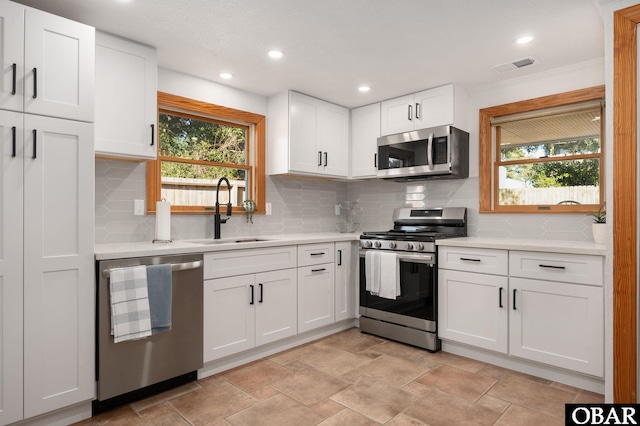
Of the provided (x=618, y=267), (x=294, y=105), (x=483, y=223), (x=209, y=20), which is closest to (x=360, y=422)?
(x=618, y=267)

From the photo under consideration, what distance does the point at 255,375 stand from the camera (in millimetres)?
2713

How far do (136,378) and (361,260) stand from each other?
2.09 metres

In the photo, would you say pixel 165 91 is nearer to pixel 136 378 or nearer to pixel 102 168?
pixel 102 168

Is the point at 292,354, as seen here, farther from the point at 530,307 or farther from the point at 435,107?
the point at 435,107

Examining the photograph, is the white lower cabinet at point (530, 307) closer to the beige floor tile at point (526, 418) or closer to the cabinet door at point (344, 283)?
the beige floor tile at point (526, 418)

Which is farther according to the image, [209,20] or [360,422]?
[209,20]

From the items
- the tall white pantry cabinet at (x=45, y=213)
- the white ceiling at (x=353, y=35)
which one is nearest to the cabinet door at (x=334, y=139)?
the white ceiling at (x=353, y=35)

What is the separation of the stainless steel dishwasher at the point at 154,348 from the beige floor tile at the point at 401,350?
58.8 inches

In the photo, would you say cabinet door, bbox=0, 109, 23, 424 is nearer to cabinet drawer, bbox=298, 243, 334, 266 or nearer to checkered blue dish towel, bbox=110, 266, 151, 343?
checkered blue dish towel, bbox=110, 266, 151, 343

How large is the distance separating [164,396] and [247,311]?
768mm

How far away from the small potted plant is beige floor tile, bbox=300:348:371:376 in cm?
192

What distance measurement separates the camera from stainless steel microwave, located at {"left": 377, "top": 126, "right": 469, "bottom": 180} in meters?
3.40

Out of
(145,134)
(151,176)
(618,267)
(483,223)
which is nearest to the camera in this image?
(618,267)

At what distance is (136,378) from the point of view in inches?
89.7
